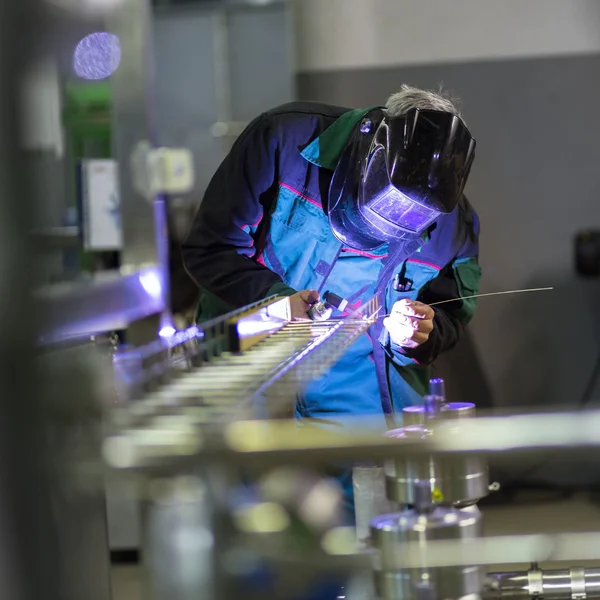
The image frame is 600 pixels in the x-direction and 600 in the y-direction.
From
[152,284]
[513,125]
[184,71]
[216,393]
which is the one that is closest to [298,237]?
[152,284]

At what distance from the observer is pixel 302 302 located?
105 cm

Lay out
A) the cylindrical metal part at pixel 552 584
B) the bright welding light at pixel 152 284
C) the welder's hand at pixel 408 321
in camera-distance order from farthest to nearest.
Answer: the bright welding light at pixel 152 284
the welder's hand at pixel 408 321
the cylindrical metal part at pixel 552 584

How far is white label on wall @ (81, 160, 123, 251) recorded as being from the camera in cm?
123

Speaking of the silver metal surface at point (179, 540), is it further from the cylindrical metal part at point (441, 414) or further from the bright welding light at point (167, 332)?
the bright welding light at point (167, 332)

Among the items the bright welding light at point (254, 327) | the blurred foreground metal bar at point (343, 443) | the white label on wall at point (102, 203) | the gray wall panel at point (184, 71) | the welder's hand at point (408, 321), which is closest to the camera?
the blurred foreground metal bar at point (343, 443)

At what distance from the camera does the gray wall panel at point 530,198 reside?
1.71 meters

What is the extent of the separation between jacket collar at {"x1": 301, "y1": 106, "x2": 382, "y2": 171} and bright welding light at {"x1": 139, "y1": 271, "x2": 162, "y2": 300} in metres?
0.46

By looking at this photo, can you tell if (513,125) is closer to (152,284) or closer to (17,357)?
(152,284)

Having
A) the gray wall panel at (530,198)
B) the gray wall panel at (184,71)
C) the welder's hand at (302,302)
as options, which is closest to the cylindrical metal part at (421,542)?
the welder's hand at (302,302)

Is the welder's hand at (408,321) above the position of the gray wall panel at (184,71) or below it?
below

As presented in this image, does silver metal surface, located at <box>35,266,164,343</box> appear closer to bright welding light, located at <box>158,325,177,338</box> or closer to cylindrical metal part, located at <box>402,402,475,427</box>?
bright welding light, located at <box>158,325,177,338</box>

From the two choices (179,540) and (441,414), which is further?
(441,414)

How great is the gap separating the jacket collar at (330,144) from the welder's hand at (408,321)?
21 centimetres

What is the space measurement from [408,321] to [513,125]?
0.94 metres
